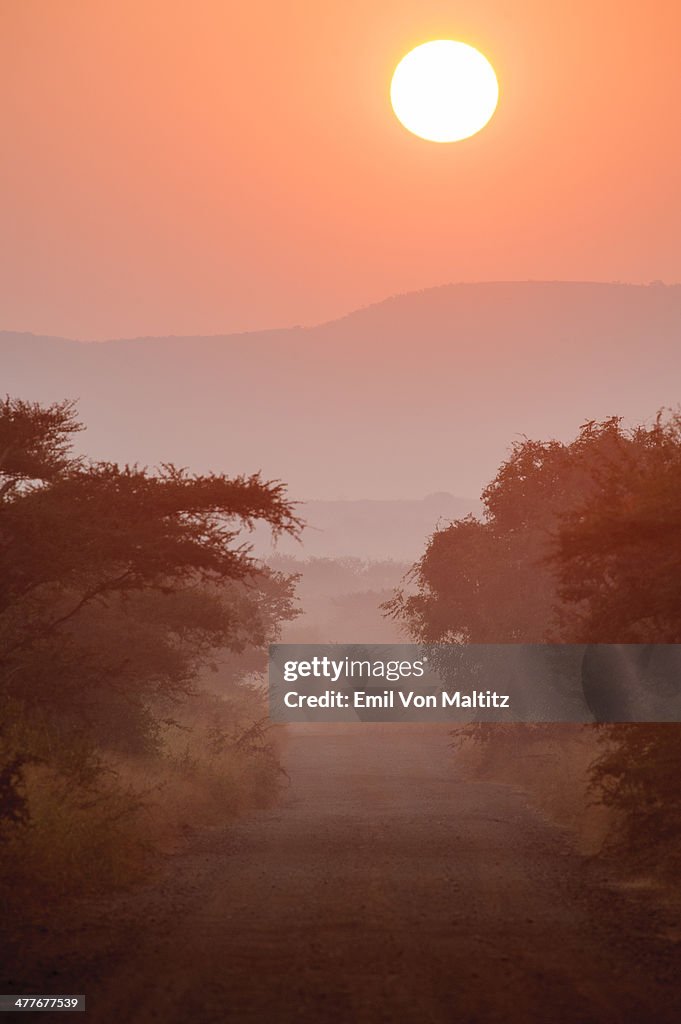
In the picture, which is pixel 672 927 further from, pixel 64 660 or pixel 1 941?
pixel 64 660

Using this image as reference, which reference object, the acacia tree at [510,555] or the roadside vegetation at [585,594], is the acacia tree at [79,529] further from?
the acacia tree at [510,555]

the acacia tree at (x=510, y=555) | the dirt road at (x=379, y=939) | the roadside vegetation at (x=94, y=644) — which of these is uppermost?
the acacia tree at (x=510, y=555)

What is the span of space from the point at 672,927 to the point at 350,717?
7899 centimetres

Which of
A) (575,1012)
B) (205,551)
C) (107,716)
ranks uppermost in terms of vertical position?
(205,551)

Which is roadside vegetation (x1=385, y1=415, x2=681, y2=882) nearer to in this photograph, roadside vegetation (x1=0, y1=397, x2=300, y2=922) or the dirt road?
the dirt road

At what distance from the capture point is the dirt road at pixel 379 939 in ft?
30.5

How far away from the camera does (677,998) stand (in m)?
9.73

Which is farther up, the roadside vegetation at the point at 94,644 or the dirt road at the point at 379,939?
the roadside vegetation at the point at 94,644

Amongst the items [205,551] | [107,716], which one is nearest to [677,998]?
[205,551]

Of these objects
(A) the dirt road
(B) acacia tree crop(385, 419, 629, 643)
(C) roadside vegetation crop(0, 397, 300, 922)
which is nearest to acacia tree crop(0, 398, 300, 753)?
(C) roadside vegetation crop(0, 397, 300, 922)

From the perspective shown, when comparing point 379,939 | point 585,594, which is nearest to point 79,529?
point 585,594

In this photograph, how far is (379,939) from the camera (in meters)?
12.0

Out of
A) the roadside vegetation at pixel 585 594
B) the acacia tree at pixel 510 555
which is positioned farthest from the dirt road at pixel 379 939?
the acacia tree at pixel 510 555

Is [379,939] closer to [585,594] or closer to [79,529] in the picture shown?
[585,594]
